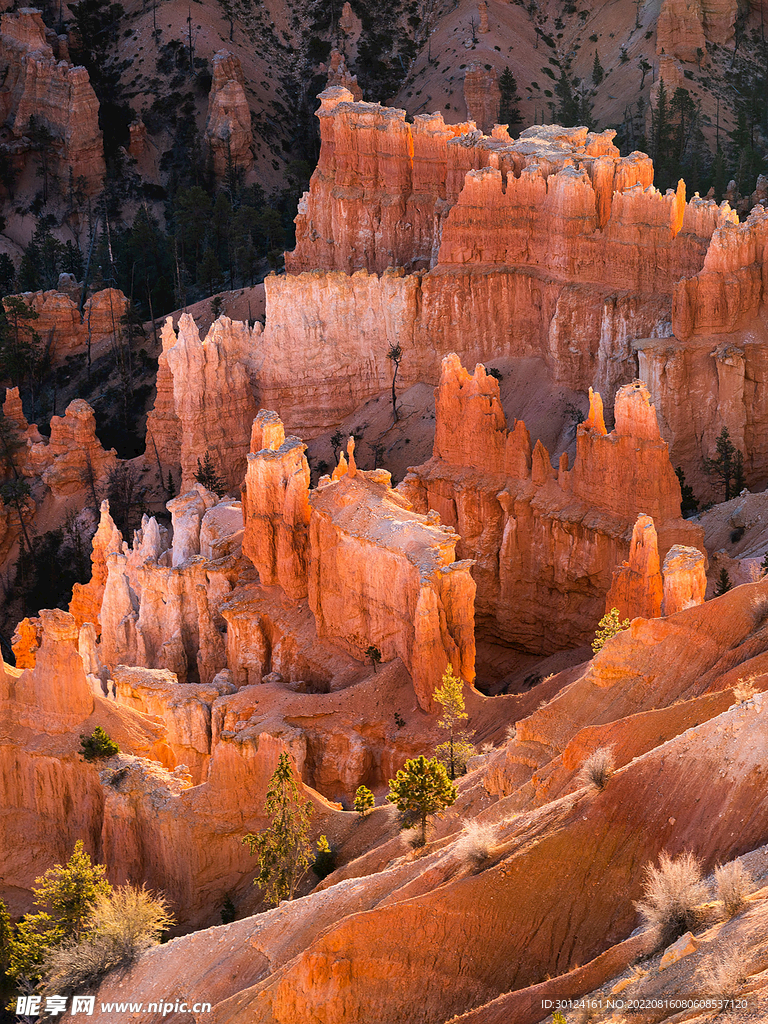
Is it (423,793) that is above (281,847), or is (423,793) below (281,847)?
above

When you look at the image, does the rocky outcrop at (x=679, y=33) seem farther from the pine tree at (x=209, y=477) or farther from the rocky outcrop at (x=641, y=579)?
the rocky outcrop at (x=641, y=579)

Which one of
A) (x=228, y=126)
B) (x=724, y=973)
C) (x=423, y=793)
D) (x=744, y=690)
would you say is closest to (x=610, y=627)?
(x=423, y=793)

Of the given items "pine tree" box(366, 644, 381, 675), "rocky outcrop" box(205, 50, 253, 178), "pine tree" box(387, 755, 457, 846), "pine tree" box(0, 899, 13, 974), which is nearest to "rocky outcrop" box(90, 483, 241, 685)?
"pine tree" box(366, 644, 381, 675)

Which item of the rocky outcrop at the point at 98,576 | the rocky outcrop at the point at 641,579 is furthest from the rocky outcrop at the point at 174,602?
the rocky outcrop at the point at 641,579

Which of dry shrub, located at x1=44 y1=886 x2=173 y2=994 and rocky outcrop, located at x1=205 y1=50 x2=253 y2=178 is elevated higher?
rocky outcrop, located at x1=205 y1=50 x2=253 y2=178

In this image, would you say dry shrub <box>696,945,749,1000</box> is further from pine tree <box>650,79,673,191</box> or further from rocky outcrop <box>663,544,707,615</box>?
pine tree <box>650,79,673,191</box>

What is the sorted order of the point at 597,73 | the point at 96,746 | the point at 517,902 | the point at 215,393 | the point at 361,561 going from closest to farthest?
1. the point at 517,902
2. the point at 96,746
3. the point at 361,561
4. the point at 215,393
5. the point at 597,73

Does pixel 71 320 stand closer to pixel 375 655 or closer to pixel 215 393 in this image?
pixel 215 393
